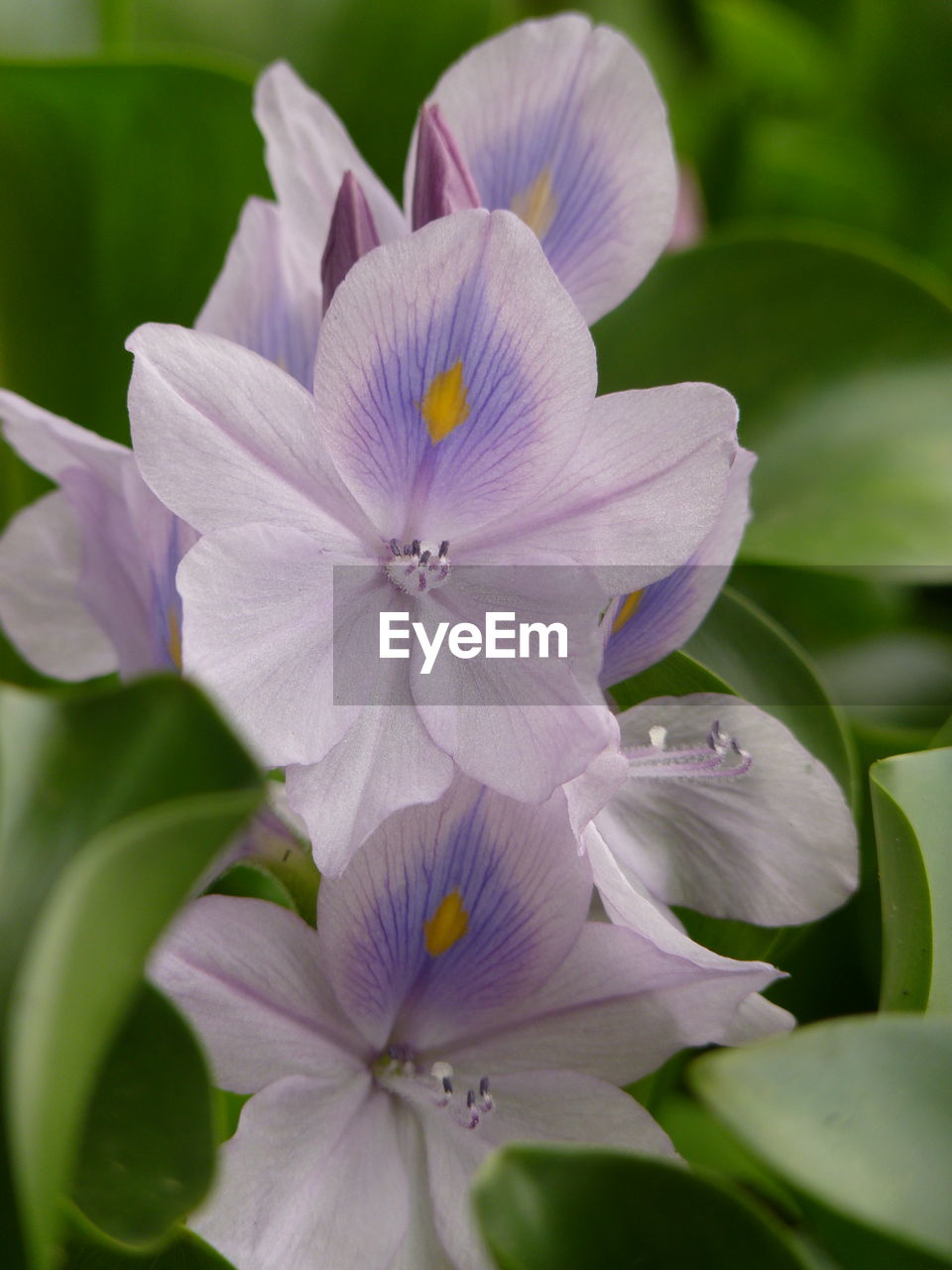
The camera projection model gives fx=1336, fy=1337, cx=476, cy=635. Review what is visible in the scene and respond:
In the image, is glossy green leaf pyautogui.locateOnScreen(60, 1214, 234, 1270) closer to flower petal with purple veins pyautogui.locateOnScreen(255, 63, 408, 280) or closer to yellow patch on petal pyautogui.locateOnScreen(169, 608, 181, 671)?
yellow patch on petal pyautogui.locateOnScreen(169, 608, 181, 671)

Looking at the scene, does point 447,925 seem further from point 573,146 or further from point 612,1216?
point 573,146

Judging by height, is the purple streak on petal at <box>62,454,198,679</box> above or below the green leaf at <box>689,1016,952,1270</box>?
above

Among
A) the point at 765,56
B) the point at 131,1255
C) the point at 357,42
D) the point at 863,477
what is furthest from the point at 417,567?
the point at 765,56

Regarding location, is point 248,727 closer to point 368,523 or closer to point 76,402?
point 368,523

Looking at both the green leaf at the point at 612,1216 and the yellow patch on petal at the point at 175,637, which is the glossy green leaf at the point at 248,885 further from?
the green leaf at the point at 612,1216

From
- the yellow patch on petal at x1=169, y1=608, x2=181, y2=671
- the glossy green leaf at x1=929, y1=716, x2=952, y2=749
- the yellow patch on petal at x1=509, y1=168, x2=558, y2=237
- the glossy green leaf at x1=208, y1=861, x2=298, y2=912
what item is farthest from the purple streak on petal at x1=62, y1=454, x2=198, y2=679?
the glossy green leaf at x1=929, y1=716, x2=952, y2=749

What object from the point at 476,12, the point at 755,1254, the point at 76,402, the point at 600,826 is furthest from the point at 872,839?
the point at 476,12
